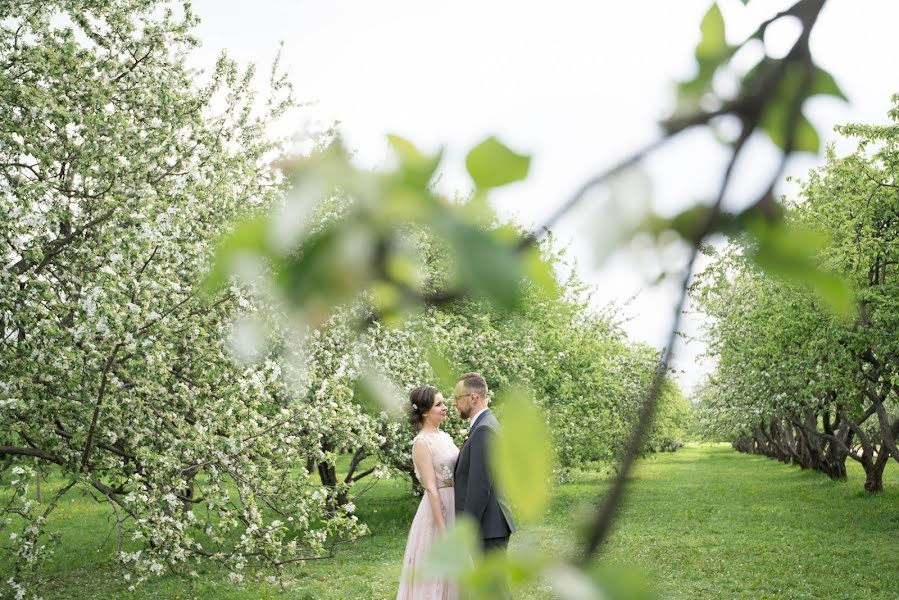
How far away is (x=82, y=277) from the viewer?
805 centimetres

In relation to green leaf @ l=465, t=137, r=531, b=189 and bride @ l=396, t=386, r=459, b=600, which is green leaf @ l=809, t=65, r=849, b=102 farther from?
bride @ l=396, t=386, r=459, b=600

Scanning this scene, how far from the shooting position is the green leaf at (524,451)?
496 millimetres

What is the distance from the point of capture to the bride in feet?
19.3

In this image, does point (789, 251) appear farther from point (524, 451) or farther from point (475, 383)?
point (475, 383)

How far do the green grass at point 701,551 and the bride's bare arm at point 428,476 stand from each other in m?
1.06

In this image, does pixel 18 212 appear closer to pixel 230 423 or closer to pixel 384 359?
pixel 230 423

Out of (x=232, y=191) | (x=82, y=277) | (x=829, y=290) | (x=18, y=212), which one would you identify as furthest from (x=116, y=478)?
(x=829, y=290)

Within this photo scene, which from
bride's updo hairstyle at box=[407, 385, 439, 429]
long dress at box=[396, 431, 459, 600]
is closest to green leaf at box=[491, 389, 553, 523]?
long dress at box=[396, 431, 459, 600]

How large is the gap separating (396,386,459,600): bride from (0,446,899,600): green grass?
0.99 metres

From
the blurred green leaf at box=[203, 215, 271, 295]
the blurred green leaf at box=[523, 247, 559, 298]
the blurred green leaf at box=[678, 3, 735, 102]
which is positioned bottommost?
the blurred green leaf at box=[523, 247, 559, 298]

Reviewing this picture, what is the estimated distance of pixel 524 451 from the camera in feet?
1.63

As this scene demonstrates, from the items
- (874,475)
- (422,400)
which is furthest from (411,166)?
(874,475)

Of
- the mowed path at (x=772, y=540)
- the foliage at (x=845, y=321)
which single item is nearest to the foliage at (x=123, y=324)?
the mowed path at (x=772, y=540)

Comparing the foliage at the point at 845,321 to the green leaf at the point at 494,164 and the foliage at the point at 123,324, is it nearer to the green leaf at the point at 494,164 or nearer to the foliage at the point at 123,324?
the foliage at the point at 123,324
